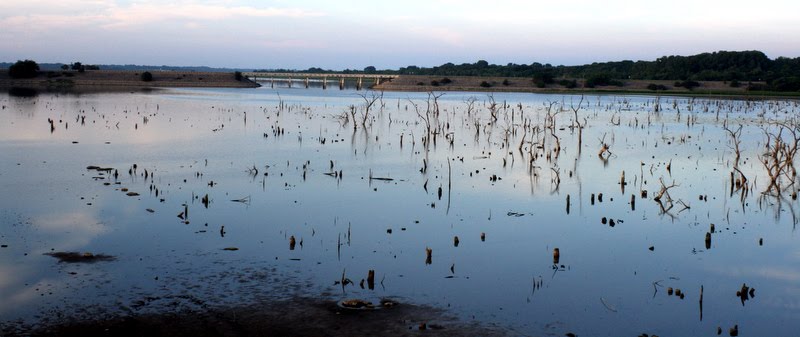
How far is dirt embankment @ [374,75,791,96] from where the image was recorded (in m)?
145

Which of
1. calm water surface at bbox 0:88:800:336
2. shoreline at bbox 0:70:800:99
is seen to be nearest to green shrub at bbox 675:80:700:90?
shoreline at bbox 0:70:800:99

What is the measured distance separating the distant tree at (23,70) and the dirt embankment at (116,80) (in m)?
1.20

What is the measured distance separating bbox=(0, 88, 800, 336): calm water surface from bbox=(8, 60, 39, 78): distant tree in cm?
11900

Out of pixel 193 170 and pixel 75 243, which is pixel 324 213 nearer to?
pixel 75 243

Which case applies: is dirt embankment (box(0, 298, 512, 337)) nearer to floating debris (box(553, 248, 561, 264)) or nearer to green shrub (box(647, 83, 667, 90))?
floating debris (box(553, 248, 561, 264))

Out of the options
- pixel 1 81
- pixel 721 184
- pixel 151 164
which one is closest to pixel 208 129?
pixel 151 164

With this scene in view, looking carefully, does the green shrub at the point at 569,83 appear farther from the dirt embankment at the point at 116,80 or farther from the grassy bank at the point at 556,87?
the dirt embankment at the point at 116,80

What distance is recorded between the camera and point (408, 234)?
21375 mm

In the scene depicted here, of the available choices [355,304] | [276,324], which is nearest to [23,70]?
[355,304]

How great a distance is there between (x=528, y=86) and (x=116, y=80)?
85.6 m

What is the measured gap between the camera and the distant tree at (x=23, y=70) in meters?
149

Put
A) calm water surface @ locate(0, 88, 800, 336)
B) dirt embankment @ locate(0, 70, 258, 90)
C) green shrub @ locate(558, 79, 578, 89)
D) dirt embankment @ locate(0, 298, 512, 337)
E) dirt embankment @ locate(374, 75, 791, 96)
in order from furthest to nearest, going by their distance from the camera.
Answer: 1. green shrub @ locate(558, 79, 578, 89)
2. dirt embankment @ locate(0, 70, 258, 90)
3. dirt embankment @ locate(374, 75, 791, 96)
4. calm water surface @ locate(0, 88, 800, 336)
5. dirt embankment @ locate(0, 298, 512, 337)

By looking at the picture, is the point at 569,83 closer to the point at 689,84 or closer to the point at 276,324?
the point at 689,84

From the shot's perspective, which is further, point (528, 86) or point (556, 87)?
point (528, 86)
